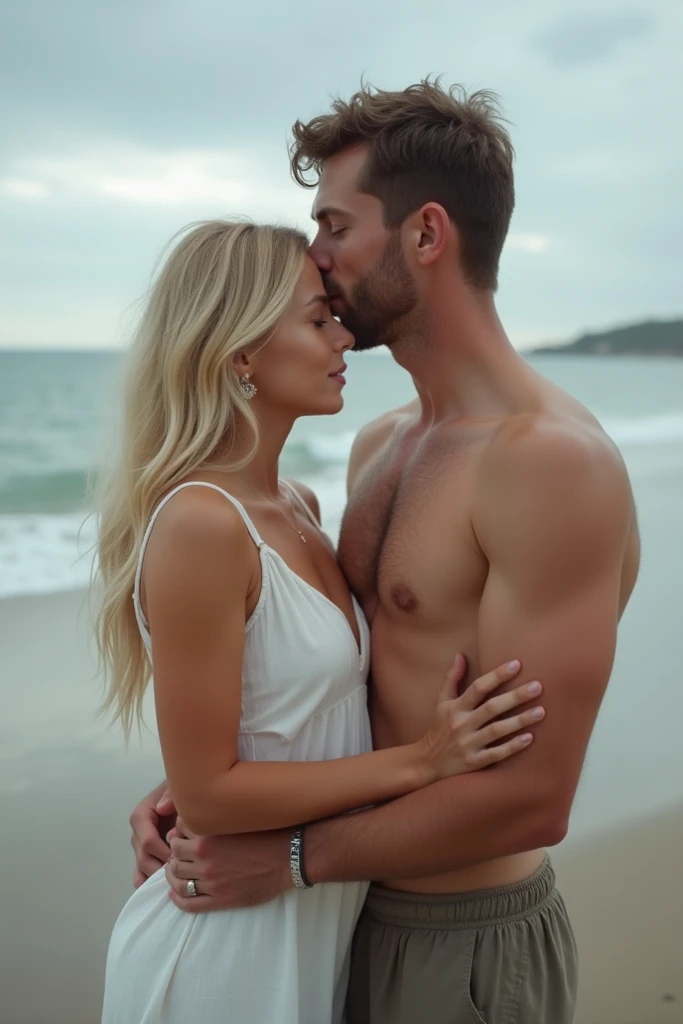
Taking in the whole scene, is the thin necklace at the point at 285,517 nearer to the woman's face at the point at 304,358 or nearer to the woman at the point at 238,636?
the woman at the point at 238,636

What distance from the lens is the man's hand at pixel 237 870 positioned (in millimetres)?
2094

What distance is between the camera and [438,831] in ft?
6.66

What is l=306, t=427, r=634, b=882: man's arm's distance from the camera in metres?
1.93

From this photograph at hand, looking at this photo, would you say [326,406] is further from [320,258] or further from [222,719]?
[222,719]

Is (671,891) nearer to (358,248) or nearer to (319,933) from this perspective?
(319,933)

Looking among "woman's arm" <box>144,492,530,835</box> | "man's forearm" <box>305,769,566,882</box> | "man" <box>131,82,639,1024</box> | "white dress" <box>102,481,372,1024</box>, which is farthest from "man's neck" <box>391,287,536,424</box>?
"man's forearm" <box>305,769,566,882</box>

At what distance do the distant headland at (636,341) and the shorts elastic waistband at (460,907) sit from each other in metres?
46.1

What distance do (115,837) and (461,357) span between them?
2.80 m

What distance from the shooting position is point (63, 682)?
5.44 m

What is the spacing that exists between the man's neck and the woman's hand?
688 millimetres

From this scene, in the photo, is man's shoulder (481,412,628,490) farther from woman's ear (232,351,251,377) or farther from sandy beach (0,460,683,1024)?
sandy beach (0,460,683,1024)

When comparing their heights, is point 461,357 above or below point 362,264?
below

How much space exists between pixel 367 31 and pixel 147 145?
22.9ft

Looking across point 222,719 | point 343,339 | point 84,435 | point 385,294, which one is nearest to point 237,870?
point 222,719
